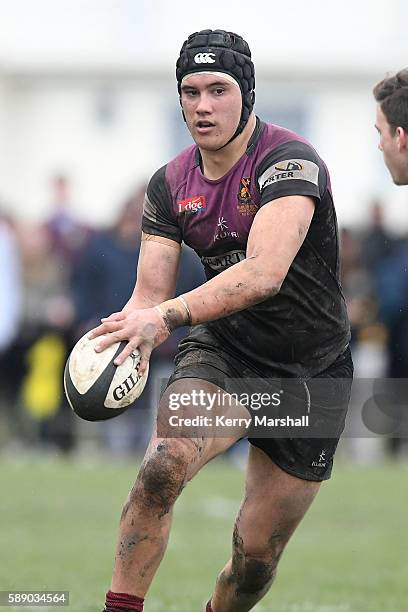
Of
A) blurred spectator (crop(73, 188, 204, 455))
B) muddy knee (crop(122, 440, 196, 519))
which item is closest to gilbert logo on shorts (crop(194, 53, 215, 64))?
muddy knee (crop(122, 440, 196, 519))

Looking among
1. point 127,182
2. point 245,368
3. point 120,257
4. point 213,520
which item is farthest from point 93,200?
point 245,368

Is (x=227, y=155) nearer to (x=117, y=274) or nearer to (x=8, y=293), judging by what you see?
(x=117, y=274)

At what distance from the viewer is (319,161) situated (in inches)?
233

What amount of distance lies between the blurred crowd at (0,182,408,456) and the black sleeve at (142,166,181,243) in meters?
7.33

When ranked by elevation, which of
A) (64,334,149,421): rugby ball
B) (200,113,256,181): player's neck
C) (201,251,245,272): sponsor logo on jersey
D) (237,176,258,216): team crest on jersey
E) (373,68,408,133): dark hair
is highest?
(373,68,408,133): dark hair

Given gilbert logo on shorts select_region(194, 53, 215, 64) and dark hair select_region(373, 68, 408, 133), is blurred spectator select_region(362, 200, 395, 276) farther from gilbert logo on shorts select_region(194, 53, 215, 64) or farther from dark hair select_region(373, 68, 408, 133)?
gilbert logo on shorts select_region(194, 53, 215, 64)

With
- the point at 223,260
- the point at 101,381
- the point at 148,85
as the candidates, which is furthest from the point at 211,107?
the point at 148,85

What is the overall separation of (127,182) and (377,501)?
21.5 meters

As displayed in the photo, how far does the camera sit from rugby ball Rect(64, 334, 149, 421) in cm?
540

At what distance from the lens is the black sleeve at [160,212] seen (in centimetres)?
616

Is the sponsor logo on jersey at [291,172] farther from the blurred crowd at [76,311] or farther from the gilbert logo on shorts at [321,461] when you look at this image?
the blurred crowd at [76,311]

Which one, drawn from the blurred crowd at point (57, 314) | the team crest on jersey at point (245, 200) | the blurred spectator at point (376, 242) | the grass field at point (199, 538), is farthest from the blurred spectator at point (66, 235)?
the team crest on jersey at point (245, 200)

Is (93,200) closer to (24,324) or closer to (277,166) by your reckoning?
(24,324)

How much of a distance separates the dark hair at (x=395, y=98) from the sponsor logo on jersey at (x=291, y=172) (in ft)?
1.76
